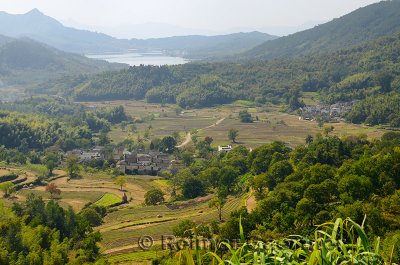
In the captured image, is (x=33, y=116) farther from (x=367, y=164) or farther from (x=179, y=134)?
(x=367, y=164)

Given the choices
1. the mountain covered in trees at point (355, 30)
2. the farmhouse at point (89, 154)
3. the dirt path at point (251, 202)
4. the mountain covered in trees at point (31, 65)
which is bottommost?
the farmhouse at point (89, 154)

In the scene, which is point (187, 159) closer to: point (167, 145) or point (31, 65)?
point (167, 145)

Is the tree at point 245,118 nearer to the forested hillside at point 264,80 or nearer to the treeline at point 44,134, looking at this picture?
the forested hillside at point 264,80

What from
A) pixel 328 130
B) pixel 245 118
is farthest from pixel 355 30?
pixel 328 130

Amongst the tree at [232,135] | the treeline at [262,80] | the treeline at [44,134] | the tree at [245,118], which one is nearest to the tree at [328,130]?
the tree at [232,135]

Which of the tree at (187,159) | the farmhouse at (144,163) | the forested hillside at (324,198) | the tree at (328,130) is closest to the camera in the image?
the forested hillside at (324,198)

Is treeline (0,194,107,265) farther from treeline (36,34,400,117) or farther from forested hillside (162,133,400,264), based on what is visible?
treeline (36,34,400,117)
